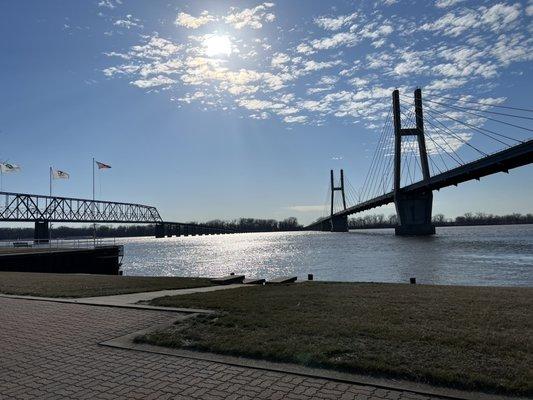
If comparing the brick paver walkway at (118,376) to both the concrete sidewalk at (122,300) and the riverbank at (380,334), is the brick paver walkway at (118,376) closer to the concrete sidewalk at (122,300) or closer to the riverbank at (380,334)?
the riverbank at (380,334)

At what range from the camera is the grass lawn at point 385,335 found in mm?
5766

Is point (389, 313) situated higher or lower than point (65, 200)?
lower

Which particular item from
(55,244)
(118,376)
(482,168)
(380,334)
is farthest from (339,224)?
(118,376)

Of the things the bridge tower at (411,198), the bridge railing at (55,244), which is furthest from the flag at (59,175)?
the bridge tower at (411,198)

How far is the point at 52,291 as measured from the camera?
1452cm

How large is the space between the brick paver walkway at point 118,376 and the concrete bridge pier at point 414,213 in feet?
266

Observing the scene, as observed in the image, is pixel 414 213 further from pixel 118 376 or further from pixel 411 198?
pixel 118 376

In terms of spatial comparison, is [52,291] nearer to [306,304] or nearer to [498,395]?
[306,304]

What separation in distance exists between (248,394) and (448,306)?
6063mm

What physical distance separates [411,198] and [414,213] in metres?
2.95

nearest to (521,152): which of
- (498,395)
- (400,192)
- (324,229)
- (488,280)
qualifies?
(400,192)

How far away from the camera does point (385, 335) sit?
287 inches

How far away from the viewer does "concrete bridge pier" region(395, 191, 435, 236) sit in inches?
3386

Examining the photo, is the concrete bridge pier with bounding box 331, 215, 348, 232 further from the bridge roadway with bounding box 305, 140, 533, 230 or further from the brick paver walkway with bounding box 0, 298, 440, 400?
the brick paver walkway with bounding box 0, 298, 440, 400
